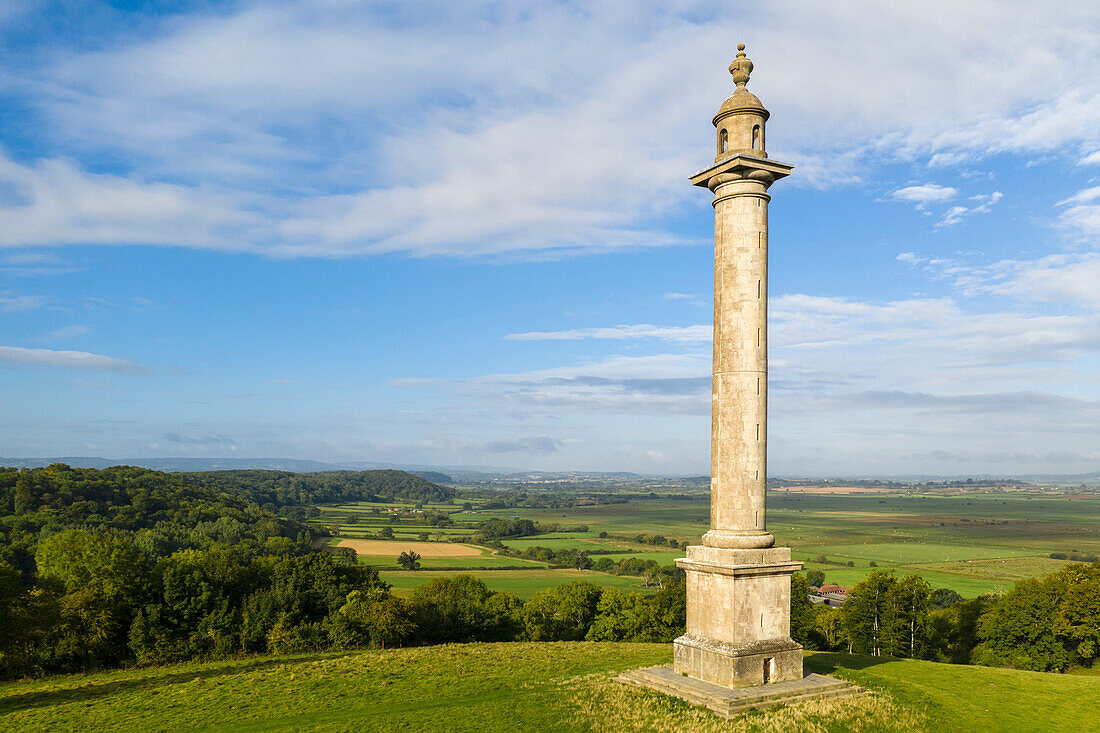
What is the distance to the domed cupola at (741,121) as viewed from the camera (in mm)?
20141

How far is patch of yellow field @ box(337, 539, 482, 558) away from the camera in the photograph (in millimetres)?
94625

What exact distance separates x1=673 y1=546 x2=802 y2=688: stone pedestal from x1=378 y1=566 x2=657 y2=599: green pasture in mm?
46970

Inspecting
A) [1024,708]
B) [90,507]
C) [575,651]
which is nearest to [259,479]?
[90,507]


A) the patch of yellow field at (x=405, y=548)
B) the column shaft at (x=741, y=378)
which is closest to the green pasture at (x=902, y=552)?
the patch of yellow field at (x=405, y=548)

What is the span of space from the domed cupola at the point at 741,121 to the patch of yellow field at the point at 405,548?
81.4 m

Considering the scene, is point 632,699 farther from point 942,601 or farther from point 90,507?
point 90,507

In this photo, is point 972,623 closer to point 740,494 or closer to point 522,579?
point 740,494

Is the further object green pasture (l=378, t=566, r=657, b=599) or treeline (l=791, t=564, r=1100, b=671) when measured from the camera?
green pasture (l=378, t=566, r=657, b=599)

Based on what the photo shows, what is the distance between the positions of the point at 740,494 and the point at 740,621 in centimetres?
324

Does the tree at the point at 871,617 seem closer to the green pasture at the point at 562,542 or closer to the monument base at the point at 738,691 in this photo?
the monument base at the point at 738,691

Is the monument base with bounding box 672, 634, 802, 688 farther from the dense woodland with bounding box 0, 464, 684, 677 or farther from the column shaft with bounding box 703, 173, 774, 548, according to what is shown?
the dense woodland with bounding box 0, 464, 684, 677

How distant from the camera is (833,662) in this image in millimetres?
23641

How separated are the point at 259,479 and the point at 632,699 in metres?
185

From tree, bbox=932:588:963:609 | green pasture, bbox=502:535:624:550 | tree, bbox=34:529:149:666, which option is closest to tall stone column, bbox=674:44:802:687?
tree, bbox=34:529:149:666
